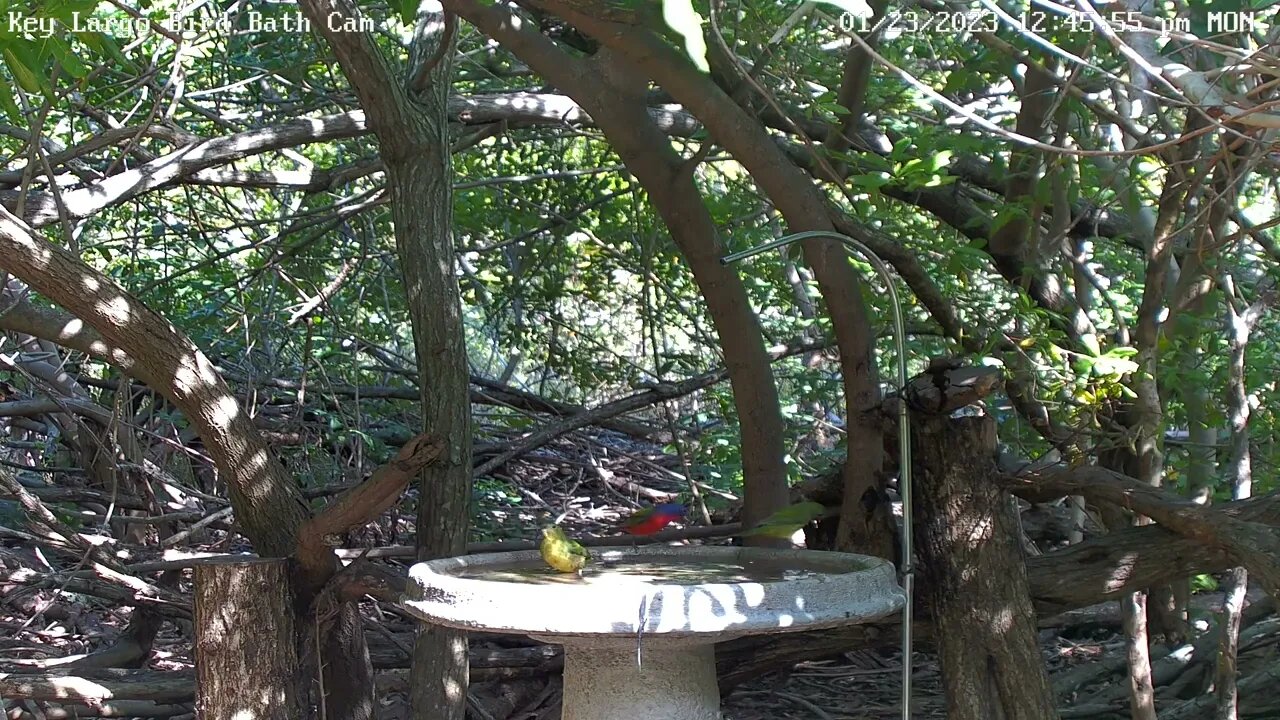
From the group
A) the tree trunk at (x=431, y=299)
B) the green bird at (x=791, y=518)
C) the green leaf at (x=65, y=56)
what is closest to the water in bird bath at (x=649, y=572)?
the green bird at (x=791, y=518)

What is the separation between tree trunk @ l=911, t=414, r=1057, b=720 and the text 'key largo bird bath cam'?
0.28 metres

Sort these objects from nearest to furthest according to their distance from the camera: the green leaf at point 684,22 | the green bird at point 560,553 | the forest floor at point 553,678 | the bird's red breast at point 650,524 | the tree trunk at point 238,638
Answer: the green leaf at point 684,22, the green bird at point 560,553, the tree trunk at point 238,638, the forest floor at point 553,678, the bird's red breast at point 650,524

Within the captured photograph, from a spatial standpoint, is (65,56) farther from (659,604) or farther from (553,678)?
(553,678)

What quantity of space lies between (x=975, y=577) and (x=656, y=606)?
1.46 meters

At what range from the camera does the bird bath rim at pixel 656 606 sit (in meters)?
3.04

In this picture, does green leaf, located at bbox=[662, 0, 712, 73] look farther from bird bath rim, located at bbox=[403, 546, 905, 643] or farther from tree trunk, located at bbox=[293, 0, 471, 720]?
tree trunk, located at bbox=[293, 0, 471, 720]

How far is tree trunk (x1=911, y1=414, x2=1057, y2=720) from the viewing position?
13.1 ft

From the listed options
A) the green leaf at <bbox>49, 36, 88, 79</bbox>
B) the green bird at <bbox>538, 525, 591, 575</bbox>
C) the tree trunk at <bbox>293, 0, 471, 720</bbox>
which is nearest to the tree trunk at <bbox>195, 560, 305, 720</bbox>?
the tree trunk at <bbox>293, 0, 471, 720</bbox>

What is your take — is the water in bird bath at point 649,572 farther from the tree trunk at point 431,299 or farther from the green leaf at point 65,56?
the green leaf at point 65,56

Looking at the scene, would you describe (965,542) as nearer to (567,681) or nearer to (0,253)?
(567,681)

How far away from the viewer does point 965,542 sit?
159 inches

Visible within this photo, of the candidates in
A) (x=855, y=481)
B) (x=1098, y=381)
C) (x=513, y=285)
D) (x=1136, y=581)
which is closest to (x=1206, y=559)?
(x=1136, y=581)

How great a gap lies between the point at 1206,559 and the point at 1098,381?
707mm

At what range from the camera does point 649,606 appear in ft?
9.96
